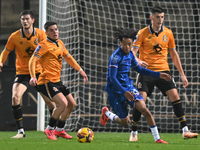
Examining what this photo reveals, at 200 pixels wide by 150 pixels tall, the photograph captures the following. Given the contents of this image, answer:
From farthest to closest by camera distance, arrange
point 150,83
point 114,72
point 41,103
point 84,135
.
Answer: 1. point 41,103
2. point 150,83
3. point 114,72
4. point 84,135

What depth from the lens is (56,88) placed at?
588cm

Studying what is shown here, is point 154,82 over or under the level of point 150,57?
under

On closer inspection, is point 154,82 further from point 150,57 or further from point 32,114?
point 32,114

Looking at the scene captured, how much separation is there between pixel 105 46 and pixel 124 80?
3.11 m

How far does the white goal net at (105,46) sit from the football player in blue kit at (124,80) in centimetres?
252

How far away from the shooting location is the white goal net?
8.51 meters

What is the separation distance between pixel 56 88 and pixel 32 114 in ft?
9.02

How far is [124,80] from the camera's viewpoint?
5637mm

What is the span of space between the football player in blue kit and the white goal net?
2.52m

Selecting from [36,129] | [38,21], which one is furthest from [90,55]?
[36,129]

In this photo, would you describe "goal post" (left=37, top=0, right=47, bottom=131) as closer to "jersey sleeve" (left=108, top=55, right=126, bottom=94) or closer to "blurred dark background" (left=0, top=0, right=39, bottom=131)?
"blurred dark background" (left=0, top=0, right=39, bottom=131)

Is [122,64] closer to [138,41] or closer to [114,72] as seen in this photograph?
[114,72]

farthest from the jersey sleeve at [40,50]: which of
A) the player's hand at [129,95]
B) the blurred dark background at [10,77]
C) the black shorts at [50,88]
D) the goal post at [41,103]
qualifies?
the blurred dark background at [10,77]

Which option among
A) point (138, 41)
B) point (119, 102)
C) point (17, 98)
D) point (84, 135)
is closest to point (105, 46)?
point (138, 41)
